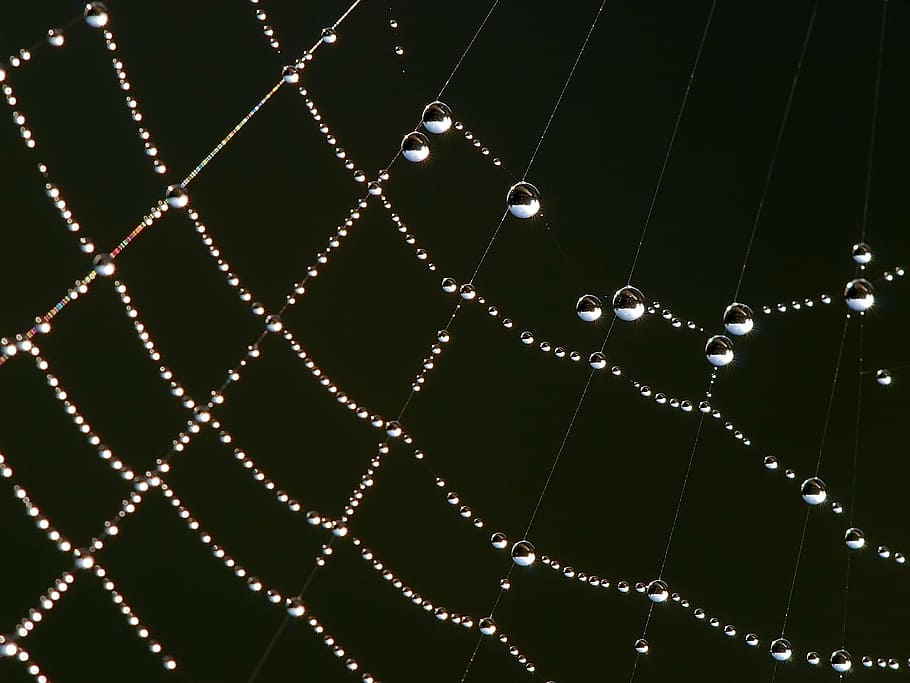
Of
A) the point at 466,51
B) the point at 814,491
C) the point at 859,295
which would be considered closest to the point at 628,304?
the point at 859,295

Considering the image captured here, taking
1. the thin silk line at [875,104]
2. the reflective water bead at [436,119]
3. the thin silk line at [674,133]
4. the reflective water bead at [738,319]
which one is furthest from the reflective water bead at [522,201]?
the thin silk line at [875,104]

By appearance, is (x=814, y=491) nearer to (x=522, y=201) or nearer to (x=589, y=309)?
(x=589, y=309)

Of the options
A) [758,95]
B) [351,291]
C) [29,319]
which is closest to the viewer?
[29,319]

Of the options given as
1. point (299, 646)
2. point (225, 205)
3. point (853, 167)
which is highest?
point (853, 167)

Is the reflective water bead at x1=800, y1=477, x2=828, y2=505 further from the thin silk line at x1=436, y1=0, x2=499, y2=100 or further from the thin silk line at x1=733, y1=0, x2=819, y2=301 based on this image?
the thin silk line at x1=436, y1=0, x2=499, y2=100

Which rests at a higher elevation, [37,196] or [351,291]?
[351,291]

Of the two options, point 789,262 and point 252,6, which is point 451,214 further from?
point 789,262

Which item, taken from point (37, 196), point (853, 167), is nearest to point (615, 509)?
point (853, 167)

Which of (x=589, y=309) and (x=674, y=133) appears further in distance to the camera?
(x=674, y=133)
